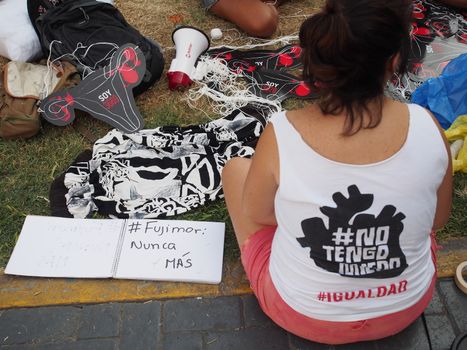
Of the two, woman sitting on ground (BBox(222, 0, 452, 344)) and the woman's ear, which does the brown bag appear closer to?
woman sitting on ground (BBox(222, 0, 452, 344))

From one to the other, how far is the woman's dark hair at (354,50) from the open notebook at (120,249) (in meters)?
1.00

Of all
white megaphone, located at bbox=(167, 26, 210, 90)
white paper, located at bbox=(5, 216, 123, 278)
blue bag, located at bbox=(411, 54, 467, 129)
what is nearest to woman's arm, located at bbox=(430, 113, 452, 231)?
blue bag, located at bbox=(411, 54, 467, 129)

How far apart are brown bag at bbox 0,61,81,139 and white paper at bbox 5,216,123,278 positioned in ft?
1.87

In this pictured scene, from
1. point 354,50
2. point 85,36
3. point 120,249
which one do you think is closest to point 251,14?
point 85,36

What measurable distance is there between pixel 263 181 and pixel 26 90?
1.72 meters

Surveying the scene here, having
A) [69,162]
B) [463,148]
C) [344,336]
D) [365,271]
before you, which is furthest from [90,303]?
[463,148]

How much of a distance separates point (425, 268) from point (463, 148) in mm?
1028

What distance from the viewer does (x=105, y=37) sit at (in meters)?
2.62

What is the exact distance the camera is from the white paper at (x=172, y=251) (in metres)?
1.84

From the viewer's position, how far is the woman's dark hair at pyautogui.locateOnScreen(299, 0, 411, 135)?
96cm

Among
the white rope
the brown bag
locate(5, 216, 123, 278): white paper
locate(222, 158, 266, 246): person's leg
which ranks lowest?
locate(5, 216, 123, 278): white paper

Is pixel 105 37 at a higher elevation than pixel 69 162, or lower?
higher

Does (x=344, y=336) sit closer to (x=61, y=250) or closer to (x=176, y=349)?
(x=176, y=349)

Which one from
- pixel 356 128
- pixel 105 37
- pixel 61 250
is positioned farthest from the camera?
pixel 105 37
